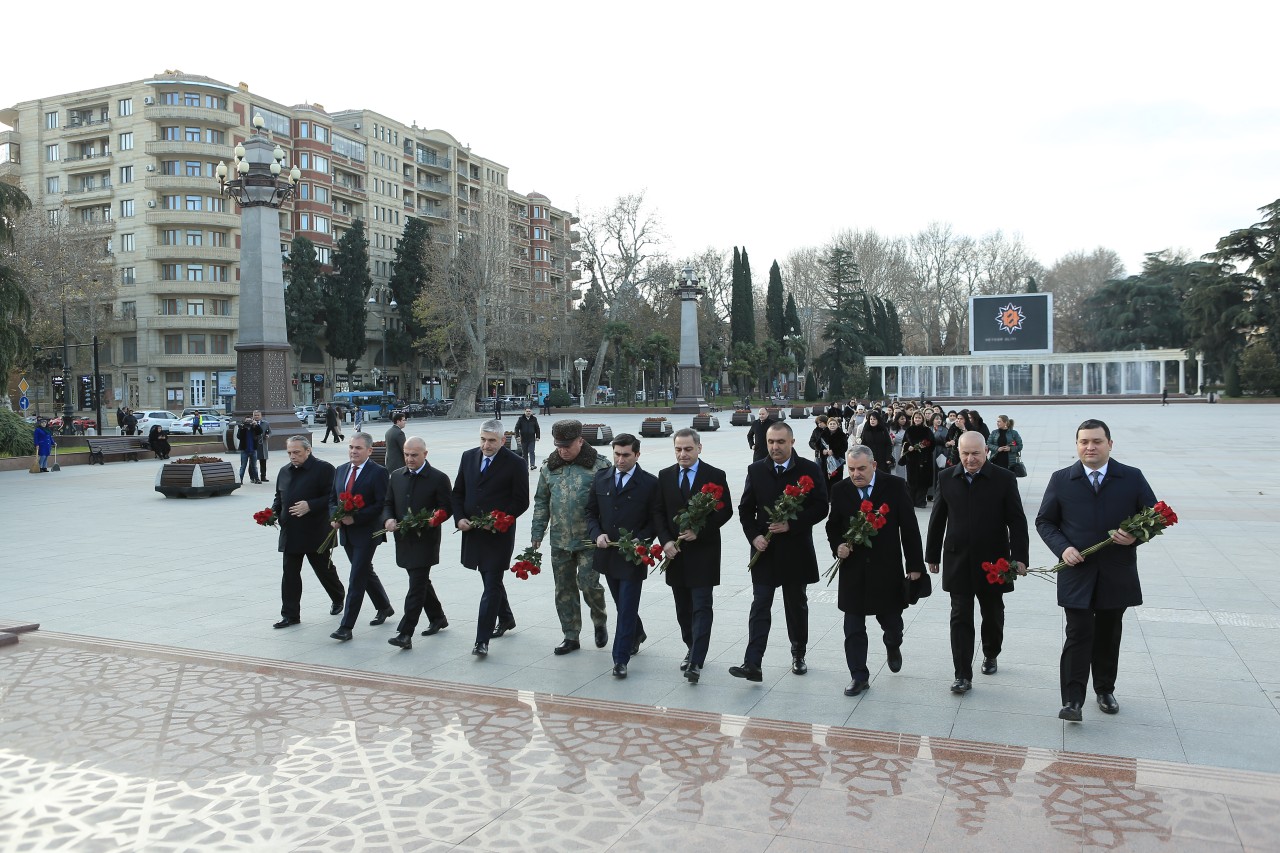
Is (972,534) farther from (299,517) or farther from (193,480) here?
(193,480)

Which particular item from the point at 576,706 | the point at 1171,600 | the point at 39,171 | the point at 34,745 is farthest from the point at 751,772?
the point at 39,171

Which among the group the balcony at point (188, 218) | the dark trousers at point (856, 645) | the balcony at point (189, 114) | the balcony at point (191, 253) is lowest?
the dark trousers at point (856, 645)

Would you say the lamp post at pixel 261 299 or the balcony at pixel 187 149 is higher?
the balcony at pixel 187 149

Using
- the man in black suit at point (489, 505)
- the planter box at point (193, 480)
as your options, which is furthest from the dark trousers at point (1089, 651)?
the planter box at point (193, 480)

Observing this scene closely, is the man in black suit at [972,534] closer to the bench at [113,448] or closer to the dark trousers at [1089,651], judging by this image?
the dark trousers at [1089,651]

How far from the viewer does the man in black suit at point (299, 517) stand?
7.79 meters

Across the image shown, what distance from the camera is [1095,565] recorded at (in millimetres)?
5379

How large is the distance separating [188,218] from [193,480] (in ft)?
165

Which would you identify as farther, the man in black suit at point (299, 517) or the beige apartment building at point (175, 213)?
the beige apartment building at point (175, 213)

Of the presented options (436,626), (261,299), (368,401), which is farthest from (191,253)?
(436,626)

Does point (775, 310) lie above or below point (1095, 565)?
above

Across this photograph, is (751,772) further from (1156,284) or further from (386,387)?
(1156,284)

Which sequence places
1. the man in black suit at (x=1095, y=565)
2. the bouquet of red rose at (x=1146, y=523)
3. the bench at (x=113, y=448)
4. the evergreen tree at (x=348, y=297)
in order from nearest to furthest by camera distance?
the bouquet of red rose at (x=1146, y=523) < the man in black suit at (x=1095, y=565) < the bench at (x=113, y=448) < the evergreen tree at (x=348, y=297)

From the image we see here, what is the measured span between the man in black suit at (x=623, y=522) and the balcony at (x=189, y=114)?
6349cm
